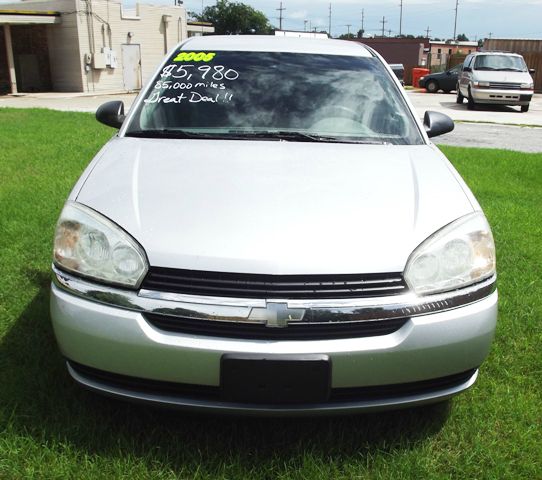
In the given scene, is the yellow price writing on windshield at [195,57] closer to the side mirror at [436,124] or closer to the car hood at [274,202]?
the car hood at [274,202]

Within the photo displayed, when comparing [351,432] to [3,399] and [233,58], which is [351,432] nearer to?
[3,399]

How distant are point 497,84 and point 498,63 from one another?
141 cm

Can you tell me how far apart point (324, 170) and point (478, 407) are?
1.21 metres

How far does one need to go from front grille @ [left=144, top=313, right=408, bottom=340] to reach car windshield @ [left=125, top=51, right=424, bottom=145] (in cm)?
127

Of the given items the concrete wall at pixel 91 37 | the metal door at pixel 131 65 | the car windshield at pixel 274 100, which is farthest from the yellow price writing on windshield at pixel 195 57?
the metal door at pixel 131 65

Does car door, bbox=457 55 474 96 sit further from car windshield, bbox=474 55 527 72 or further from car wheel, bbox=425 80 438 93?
car wheel, bbox=425 80 438 93

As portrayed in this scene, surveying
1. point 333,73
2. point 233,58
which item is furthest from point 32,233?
point 333,73

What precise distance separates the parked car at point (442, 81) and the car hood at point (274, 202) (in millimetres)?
25483

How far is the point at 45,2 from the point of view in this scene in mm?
24812

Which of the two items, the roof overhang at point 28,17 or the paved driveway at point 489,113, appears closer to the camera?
the paved driveway at point 489,113

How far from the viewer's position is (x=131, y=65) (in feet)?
87.2

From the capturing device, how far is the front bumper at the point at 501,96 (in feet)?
56.2

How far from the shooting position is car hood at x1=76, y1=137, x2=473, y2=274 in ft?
6.34

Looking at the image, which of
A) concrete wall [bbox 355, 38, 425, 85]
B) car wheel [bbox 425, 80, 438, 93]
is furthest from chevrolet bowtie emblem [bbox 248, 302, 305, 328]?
concrete wall [bbox 355, 38, 425, 85]
